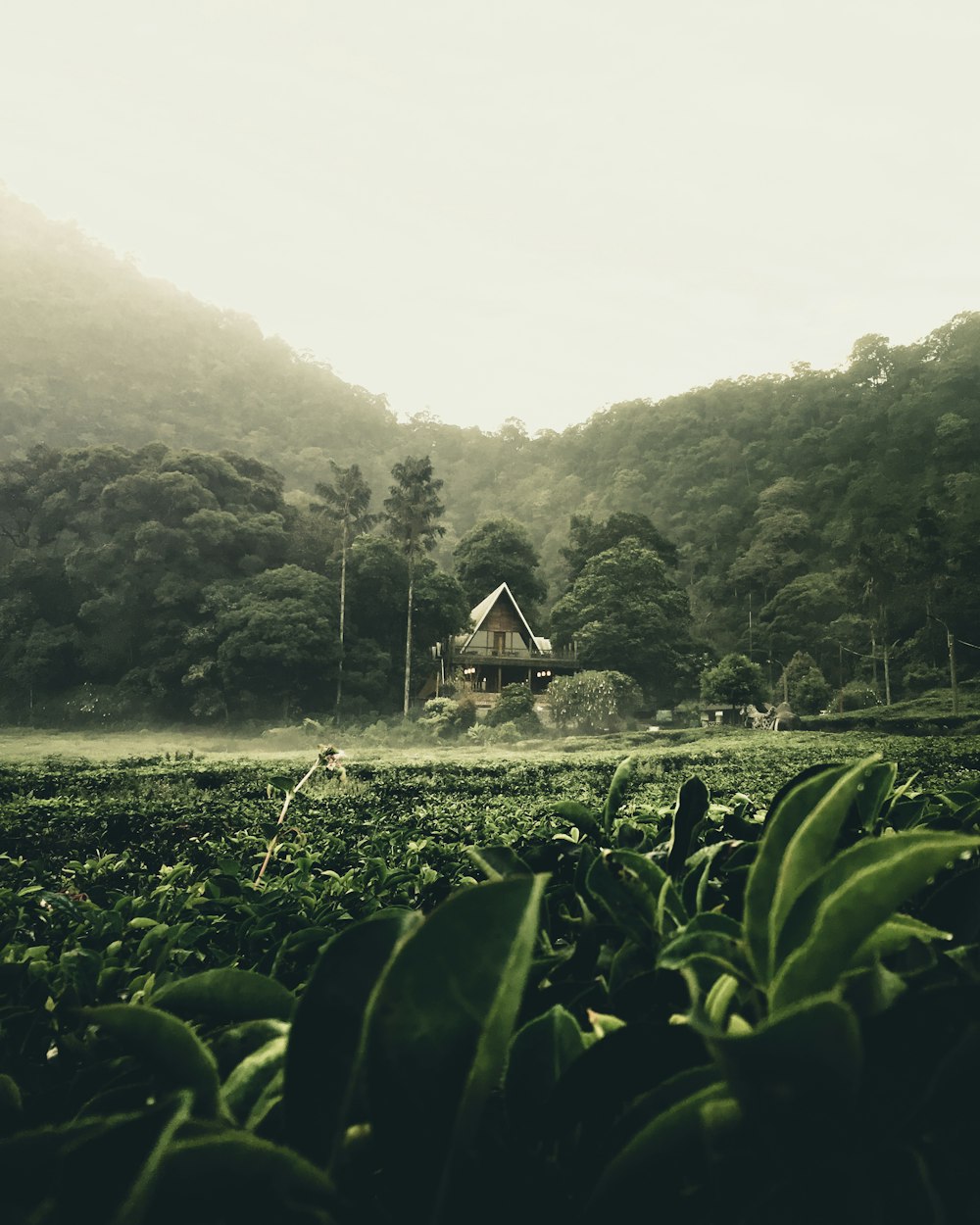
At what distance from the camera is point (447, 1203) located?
15 cm

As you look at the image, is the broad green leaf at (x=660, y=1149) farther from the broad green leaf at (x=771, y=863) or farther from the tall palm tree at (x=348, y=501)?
the tall palm tree at (x=348, y=501)

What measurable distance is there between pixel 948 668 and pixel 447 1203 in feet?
20.0

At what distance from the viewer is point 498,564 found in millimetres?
6988

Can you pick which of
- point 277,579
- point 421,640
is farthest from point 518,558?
point 277,579

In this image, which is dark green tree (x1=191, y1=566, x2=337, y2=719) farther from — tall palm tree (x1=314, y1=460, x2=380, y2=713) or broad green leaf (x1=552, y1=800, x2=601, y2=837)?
broad green leaf (x1=552, y1=800, x2=601, y2=837)

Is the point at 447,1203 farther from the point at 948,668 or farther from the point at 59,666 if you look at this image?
the point at 59,666

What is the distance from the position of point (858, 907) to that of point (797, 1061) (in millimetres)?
45

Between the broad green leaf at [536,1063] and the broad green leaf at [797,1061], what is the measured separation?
69mm

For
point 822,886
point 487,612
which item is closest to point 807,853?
point 822,886

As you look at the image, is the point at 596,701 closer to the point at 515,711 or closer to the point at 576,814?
the point at 515,711

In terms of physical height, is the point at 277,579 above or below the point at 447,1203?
above

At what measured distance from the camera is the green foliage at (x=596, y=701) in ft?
20.5

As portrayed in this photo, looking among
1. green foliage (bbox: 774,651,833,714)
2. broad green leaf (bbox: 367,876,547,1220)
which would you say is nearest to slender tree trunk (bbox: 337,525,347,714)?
green foliage (bbox: 774,651,833,714)

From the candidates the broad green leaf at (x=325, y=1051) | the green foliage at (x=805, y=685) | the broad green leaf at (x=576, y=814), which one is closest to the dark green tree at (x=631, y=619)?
the green foliage at (x=805, y=685)
